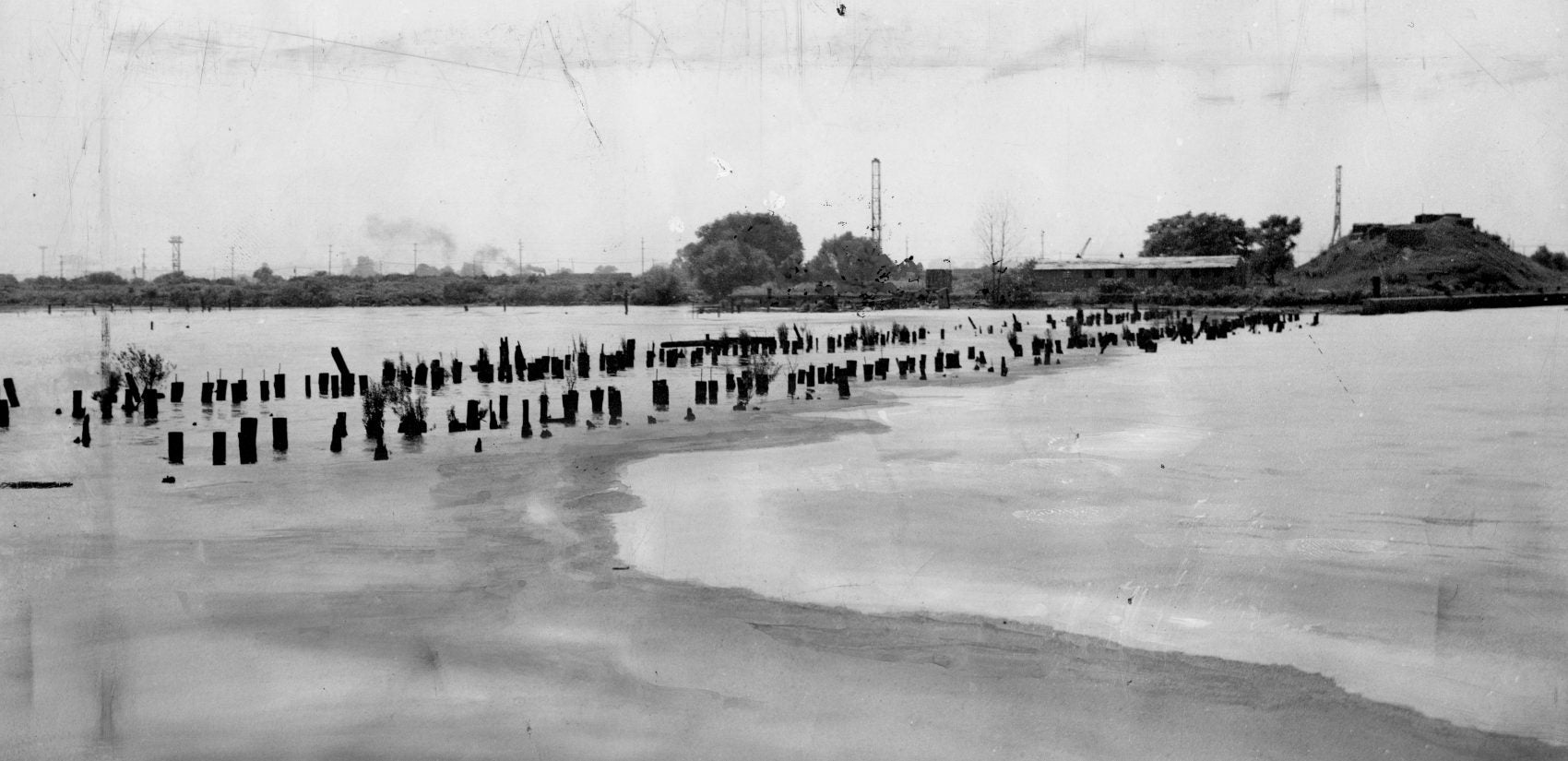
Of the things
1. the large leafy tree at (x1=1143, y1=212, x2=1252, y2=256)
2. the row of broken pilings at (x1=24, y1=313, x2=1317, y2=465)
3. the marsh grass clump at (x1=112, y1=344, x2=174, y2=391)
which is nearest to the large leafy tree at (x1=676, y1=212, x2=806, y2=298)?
the large leafy tree at (x1=1143, y1=212, x2=1252, y2=256)

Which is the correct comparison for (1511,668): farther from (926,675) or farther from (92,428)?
(92,428)

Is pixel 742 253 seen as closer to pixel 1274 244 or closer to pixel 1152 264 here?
pixel 1152 264

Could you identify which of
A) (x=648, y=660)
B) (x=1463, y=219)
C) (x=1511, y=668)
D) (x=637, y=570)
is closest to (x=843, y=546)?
(x=637, y=570)

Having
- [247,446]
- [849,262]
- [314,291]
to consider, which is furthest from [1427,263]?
[247,446]

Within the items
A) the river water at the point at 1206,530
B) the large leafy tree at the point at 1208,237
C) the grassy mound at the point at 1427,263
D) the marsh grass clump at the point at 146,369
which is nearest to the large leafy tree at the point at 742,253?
the large leafy tree at the point at 1208,237

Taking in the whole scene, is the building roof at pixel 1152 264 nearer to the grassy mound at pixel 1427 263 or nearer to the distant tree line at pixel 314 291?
the grassy mound at pixel 1427 263

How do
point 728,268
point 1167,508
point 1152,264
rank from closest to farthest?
point 1167,508
point 728,268
point 1152,264
